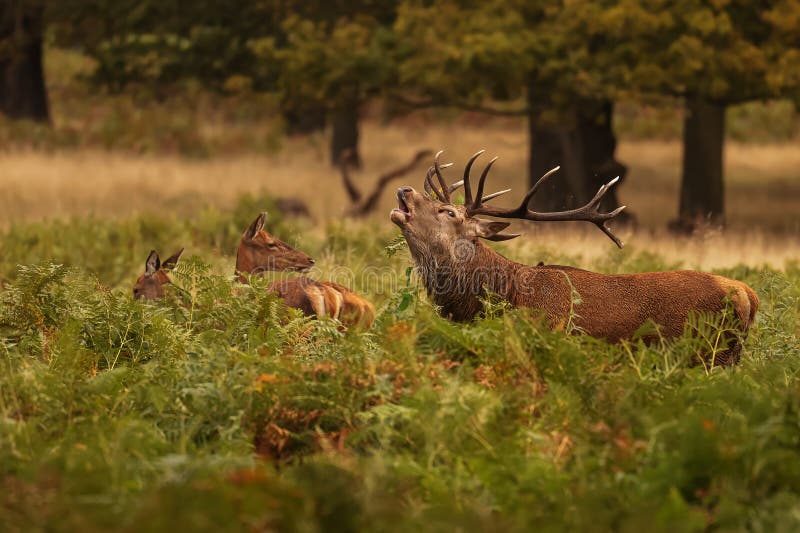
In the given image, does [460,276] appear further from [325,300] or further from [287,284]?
[287,284]

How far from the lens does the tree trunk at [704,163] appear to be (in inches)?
815

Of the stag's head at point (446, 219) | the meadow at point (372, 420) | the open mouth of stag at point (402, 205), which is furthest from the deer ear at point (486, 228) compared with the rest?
the meadow at point (372, 420)

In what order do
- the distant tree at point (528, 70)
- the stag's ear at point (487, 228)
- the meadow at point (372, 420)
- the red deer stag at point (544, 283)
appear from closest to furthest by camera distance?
the meadow at point (372, 420), the red deer stag at point (544, 283), the stag's ear at point (487, 228), the distant tree at point (528, 70)

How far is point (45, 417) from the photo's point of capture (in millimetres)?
5645

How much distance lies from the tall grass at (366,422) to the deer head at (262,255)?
2.08 metres

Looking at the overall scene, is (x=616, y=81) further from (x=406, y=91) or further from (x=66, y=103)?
(x=66, y=103)

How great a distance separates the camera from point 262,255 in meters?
9.86

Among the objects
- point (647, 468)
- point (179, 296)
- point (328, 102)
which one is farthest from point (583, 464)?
point (328, 102)

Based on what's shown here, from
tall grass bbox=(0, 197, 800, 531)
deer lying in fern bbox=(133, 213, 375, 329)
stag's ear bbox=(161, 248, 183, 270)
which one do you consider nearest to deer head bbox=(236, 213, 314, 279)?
deer lying in fern bbox=(133, 213, 375, 329)

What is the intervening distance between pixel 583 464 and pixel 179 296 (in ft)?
12.6

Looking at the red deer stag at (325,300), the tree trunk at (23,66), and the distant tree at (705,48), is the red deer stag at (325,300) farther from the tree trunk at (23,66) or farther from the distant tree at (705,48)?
the tree trunk at (23,66)

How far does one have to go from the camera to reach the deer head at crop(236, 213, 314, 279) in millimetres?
9812

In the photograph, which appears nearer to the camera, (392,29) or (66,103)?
(392,29)

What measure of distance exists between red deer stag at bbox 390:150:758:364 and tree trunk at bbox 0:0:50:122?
21927 millimetres
